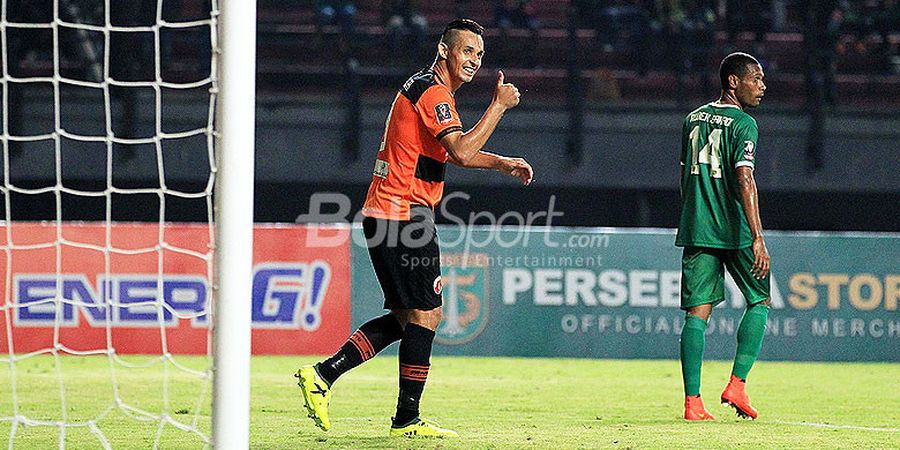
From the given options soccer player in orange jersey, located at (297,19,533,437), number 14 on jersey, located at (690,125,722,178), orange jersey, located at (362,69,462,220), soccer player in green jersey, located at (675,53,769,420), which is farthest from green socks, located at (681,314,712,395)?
orange jersey, located at (362,69,462,220)

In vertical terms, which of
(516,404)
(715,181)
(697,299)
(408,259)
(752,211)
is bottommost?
(516,404)

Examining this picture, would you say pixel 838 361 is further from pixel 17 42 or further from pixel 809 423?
pixel 17 42

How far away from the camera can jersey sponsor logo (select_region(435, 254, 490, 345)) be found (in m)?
10.3

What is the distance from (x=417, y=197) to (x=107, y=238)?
123cm

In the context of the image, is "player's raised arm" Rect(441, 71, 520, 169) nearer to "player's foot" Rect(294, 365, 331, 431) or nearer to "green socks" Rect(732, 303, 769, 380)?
"player's foot" Rect(294, 365, 331, 431)

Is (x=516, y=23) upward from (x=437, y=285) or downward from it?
upward

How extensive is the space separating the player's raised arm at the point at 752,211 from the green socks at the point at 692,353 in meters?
0.40

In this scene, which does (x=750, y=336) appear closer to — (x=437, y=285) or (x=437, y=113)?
(x=437, y=285)

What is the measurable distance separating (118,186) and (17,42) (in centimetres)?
237

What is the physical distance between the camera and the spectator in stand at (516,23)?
15.7 metres

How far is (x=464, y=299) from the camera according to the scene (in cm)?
1033

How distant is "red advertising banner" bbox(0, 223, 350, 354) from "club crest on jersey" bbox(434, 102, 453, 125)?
528 centimetres

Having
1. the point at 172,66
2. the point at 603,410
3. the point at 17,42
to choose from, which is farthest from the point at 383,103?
the point at 603,410

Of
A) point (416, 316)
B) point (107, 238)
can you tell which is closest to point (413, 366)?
point (416, 316)
